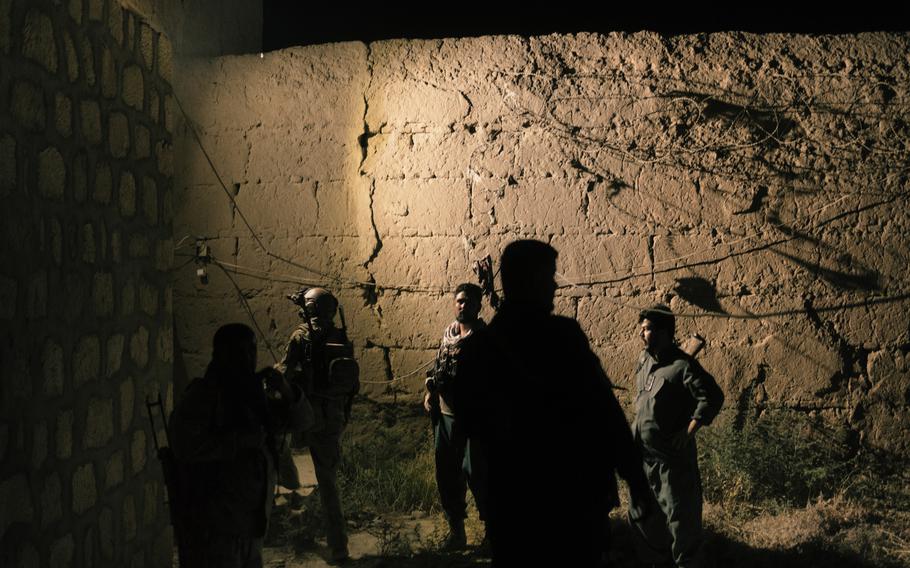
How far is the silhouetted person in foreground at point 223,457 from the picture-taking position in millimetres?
3688

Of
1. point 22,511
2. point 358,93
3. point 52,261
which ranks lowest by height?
point 22,511

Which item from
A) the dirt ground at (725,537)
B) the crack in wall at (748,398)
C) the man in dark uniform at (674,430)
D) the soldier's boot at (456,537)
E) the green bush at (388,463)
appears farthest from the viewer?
the crack in wall at (748,398)

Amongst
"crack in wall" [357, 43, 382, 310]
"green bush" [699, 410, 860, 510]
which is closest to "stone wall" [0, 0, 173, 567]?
"crack in wall" [357, 43, 382, 310]

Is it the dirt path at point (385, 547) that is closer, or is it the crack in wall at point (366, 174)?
the dirt path at point (385, 547)

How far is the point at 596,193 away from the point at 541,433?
4.55m

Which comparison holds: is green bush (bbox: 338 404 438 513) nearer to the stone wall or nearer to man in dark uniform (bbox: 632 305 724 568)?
the stone wall

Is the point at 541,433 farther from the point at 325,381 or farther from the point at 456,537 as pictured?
the point at 456,537

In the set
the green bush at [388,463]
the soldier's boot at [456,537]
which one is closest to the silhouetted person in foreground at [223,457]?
the soldier's boot at [456,537]

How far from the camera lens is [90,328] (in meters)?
4.05

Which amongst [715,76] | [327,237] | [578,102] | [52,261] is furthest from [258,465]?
[715,76]

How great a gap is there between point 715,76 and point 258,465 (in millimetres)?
5076

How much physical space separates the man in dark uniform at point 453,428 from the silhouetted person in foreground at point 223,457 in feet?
6.97

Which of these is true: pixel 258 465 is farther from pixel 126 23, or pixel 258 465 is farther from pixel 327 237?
pixel 327 237

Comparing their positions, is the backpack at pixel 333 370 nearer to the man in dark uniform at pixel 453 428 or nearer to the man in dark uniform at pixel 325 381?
the man in dark uniform at pixel 325 381
